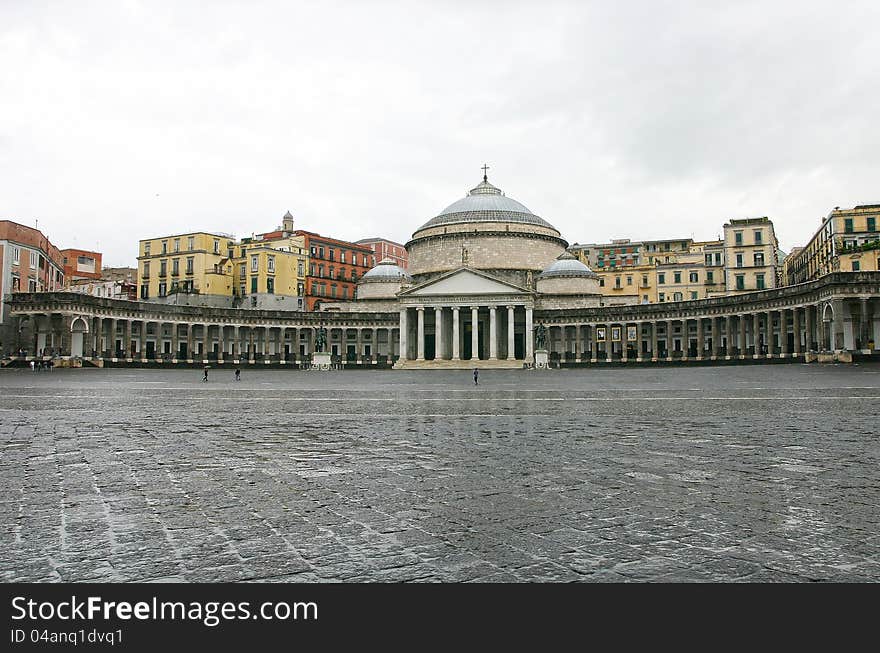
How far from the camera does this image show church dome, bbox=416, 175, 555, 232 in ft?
304

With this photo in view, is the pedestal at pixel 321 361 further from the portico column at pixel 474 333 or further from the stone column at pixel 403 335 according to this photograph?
the portico column at pixel 474 333

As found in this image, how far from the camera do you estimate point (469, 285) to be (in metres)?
78.4

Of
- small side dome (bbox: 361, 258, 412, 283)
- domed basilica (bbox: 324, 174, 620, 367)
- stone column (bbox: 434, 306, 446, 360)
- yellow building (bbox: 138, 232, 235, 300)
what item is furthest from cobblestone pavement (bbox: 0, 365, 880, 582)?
small side dome (bbox: 361, 258, 412, 283)

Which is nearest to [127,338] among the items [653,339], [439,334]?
[439,334]

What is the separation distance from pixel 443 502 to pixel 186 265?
286 feet

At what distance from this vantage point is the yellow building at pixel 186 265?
86625 mm

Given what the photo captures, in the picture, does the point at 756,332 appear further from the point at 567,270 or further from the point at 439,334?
the point at 439,334

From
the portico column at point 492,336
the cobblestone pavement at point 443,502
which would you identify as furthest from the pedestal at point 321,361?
the cobblestone pavement at point 443,502

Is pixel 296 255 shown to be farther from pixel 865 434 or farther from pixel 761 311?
pixel 865 434

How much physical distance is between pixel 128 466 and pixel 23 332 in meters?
65.1

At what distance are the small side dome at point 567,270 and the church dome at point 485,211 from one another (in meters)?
7.87

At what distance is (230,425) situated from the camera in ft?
41.4
